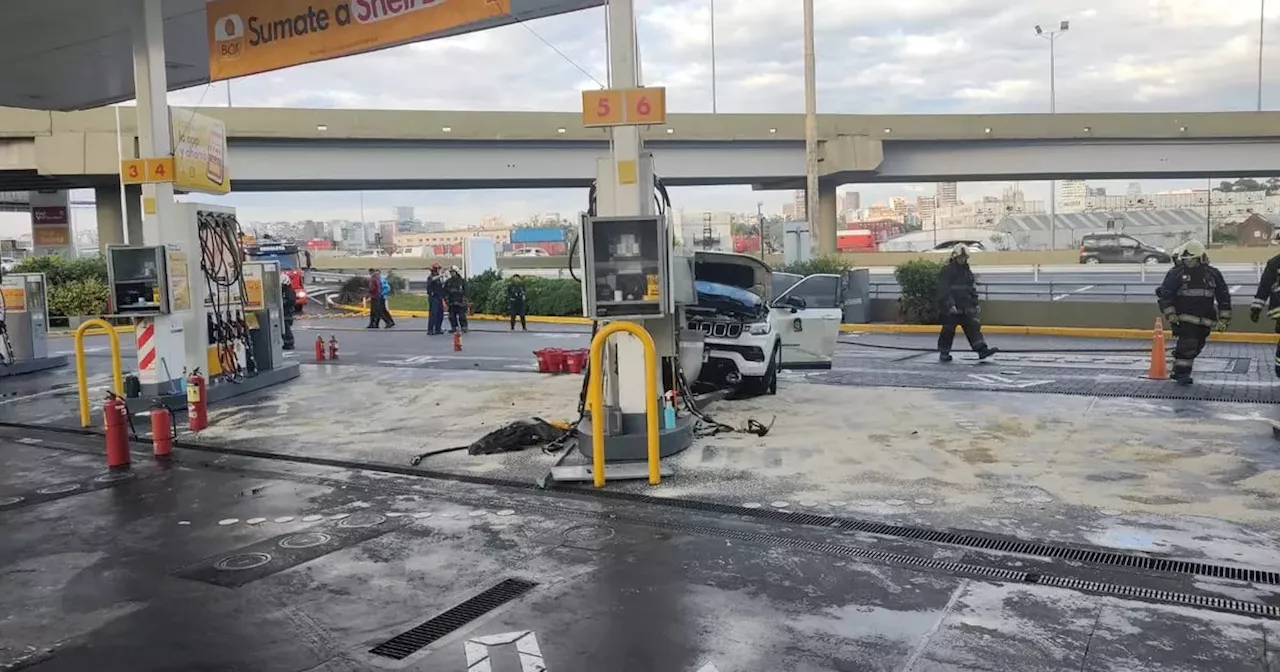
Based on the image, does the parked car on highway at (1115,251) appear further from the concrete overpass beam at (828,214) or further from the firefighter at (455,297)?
the firefighter at (455,297)

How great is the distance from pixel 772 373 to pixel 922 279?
9.27m

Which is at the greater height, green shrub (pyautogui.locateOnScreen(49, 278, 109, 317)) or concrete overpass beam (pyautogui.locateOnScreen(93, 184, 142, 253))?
concrete overpass beam (pyautogui.locateOnScreen(93, 184, 142, 253))

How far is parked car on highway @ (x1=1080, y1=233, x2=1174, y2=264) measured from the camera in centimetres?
4691

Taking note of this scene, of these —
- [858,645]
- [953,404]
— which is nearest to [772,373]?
[953,404]

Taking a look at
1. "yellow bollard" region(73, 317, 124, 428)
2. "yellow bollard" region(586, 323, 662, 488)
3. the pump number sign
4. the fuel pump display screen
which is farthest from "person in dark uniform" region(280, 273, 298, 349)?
"yellow bollard" region(586, 323, 662, 488)

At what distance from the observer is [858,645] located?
4496 mm

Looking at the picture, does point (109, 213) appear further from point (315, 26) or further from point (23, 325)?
point (315, 26)

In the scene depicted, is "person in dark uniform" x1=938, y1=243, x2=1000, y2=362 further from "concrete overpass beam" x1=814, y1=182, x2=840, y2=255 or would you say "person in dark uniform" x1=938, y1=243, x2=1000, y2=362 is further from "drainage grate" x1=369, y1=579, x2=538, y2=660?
"concrete overpass beam" x1=814, y1=182, x2=840, y2=255

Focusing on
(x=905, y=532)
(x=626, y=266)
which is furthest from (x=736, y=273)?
(x=905, y=532)

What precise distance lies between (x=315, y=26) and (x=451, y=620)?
26.2 ft

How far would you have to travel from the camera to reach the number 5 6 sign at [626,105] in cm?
848

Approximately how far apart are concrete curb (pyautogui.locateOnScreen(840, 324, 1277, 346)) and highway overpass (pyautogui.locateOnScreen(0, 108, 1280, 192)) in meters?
18.8

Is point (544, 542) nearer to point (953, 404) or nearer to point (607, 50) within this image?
point (607, 50)

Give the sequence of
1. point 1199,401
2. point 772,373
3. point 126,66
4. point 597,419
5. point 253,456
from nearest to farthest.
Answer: point 597,419 < point 253,456 < point 1199,401 < point 772,373 < point 126,66
